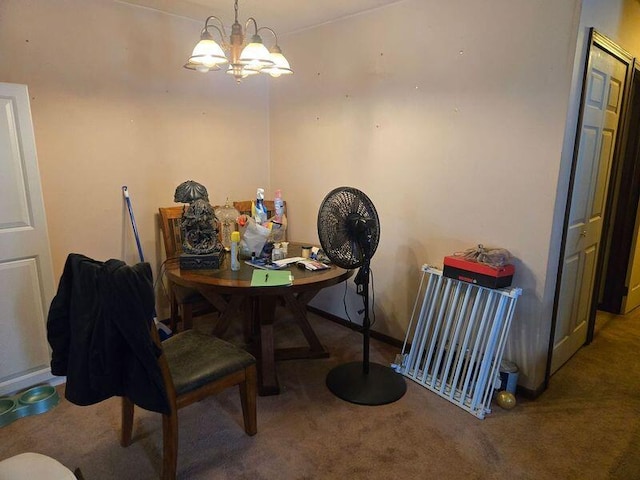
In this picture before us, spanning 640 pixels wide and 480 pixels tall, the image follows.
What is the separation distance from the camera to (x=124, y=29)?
8.86ft

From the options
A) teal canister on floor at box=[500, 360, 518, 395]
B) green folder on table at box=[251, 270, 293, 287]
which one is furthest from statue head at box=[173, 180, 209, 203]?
teal canister on floor at box=[500, 360, 518, 395]

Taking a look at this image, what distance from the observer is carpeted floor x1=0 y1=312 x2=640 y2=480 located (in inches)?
70.4

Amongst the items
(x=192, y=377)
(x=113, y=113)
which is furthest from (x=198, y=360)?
(x=113, y=113)

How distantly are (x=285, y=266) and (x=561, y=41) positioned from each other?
181cm

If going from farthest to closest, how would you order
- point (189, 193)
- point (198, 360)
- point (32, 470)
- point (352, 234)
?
point (189, 193), point (352, 234), point (198, 360), point (32, 470)

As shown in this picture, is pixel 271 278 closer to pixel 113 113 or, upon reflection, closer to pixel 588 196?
pixel 113 113

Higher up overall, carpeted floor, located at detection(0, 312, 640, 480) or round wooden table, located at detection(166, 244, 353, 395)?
round wooden table, located at detection(166, 244, 353, 395)

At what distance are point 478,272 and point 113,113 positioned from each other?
8.25ft

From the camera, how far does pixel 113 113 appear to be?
108 inches

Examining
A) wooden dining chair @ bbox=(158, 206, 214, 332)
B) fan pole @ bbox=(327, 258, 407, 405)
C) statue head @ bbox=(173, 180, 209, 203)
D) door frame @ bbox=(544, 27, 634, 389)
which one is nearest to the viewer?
door frame @ bbox=(544, 27, 634, 389)

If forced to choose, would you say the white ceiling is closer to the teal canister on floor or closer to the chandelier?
the chandelier

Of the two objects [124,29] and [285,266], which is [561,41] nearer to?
[285,266]

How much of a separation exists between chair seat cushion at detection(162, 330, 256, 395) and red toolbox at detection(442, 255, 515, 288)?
120 centimetres

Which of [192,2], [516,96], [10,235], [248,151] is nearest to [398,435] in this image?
[516,96]
